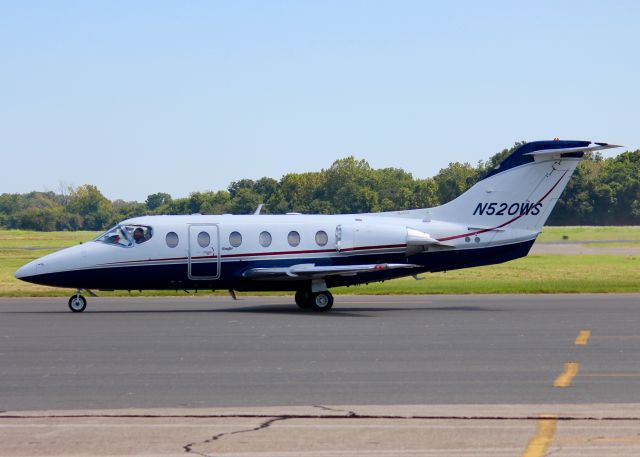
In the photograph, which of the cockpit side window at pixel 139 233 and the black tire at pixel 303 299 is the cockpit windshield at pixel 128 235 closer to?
the cockpit side window at pixel 139 233

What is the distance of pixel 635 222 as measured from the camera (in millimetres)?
115438

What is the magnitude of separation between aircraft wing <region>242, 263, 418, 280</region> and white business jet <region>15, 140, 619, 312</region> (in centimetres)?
2

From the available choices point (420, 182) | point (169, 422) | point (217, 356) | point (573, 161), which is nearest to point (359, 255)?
point (573, 161)

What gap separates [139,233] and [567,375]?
595 inches

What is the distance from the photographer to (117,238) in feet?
89.8

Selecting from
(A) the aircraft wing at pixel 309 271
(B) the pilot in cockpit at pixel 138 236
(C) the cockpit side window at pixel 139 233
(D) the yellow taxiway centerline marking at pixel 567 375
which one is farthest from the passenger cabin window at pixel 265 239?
(D) the yellow taxiway centerline marking at pixel 567 375

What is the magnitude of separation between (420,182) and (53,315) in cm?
9501

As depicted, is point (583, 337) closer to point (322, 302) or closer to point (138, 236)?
point (322, 302)

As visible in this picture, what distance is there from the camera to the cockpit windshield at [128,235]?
27.3 metres

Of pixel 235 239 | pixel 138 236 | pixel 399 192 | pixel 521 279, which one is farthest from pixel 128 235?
pixel 399 192

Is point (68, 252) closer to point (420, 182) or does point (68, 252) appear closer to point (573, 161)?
point (573, 161)

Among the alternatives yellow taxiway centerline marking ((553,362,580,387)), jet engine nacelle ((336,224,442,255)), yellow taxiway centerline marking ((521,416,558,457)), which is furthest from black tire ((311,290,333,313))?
yellow taxiway centerline marking ((521,416,558,457))

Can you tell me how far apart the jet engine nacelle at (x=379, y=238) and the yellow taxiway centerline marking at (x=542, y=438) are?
16483 millimetres

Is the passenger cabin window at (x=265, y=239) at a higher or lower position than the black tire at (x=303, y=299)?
higher
